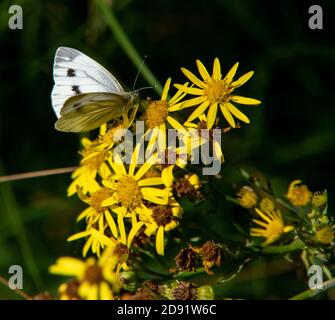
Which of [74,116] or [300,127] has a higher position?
[300,127]

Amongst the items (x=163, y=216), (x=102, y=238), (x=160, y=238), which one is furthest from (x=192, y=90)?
(x=102, y=238)

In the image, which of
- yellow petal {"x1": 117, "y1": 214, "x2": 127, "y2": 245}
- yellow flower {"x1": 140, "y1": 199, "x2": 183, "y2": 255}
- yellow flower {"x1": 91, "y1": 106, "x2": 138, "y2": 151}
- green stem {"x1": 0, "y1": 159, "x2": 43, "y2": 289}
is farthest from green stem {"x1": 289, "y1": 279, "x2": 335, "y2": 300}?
green stem {"x1": 0, "y1": 159, "x2": 43, "y2": 289}

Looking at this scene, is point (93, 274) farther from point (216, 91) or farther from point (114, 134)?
point (216, 91)

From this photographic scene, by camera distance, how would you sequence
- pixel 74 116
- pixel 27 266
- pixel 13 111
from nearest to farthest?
1. pixel 74 116
2. pixel 27 266
3. pixel 13 111

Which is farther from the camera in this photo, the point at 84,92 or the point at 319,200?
the point at 84,92

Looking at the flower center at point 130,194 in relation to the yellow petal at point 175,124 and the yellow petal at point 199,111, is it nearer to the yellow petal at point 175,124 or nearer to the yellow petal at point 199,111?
the yellow petal at point 175,124
